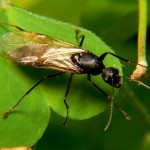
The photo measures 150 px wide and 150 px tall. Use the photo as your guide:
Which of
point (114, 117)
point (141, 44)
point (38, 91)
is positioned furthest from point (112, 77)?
point (114, 117)

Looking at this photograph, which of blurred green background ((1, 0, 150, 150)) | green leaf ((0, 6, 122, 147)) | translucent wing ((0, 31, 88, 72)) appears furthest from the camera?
blurred green background ((1, 0, 150, 150))

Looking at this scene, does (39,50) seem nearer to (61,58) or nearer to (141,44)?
(61,58)

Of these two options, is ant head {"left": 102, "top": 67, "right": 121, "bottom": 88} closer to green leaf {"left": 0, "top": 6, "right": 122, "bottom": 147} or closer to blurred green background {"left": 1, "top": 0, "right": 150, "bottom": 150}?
green leaf {"left": 0, "top": 6, "right": 122, "bottom": 147}

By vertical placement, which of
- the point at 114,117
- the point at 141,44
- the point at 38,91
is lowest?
the point at 114,117

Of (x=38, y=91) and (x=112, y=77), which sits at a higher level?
(x=112, y=77)

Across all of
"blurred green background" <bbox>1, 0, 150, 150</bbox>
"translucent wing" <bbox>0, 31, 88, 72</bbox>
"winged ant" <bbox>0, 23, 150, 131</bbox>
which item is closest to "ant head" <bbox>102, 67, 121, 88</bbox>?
"winged ant" <bbox>0, 23, 150, 131</bbox>

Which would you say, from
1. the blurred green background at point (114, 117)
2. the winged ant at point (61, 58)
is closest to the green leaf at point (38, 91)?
the winged ant at point (61, 58)

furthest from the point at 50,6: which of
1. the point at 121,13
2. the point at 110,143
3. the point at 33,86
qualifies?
the point at 33,86
